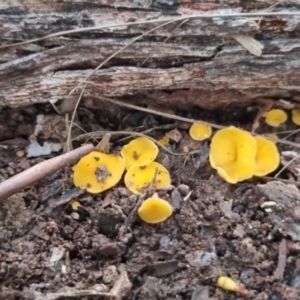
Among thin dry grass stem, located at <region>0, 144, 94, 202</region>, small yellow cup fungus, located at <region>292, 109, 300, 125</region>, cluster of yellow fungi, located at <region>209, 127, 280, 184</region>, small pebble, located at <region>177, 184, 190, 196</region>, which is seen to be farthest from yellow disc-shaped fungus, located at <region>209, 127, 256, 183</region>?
thin dry grass stem, located at <region>0, 144, 94, 202</region>

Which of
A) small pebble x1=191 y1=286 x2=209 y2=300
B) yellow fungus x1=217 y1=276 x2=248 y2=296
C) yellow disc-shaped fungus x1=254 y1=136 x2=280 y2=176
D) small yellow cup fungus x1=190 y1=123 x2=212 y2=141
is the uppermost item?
small yellow cup fungus x1=190 y1=123 x2=212 y2=141

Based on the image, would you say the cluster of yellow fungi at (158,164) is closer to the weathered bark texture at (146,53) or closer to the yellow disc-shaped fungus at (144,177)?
the yellow disc-shaped fungus at (144,177)

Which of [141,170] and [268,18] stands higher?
[268,18]

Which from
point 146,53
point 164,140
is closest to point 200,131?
point 164,140

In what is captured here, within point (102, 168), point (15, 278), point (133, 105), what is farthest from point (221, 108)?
point (15, 278)

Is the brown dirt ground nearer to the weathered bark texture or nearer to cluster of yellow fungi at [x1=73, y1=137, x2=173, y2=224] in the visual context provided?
cluster of yellow fungi at [x1=73, y1=137, x2=173, y2=224]

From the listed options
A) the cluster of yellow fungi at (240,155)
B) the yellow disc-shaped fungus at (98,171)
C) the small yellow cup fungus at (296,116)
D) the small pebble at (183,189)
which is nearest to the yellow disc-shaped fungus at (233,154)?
the cluster of yellow fungi at (240,155)

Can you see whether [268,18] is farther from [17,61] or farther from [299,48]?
[17,61]
